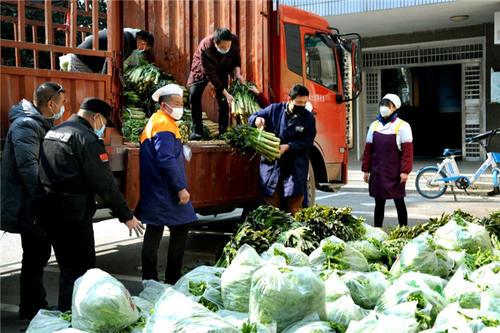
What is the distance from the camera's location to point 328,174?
27.9ft

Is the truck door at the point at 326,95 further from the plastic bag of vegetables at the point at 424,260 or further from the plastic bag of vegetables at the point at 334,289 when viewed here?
the plastic bag of vegetables at the point at 334,289

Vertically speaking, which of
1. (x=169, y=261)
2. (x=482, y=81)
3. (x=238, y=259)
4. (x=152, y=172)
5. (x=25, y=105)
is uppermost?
(x=482, y=81)

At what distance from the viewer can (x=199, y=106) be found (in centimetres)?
712

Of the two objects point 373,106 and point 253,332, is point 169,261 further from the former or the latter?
point 373,106

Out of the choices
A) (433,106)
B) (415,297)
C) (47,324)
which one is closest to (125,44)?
(47,324)

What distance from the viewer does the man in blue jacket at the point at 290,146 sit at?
21.8 ft

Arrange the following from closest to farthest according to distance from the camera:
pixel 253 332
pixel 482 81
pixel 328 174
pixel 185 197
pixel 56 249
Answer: pixel 253 332, pixel 56 249, pixel 185 197, pixel 328 174, pixel 482 81

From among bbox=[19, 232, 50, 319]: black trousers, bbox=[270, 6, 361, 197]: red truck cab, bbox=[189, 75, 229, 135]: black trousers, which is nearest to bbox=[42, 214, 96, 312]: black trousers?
bbox=[19, 232, 50, 319]: black trousers

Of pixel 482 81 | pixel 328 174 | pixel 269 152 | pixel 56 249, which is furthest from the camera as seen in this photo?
pixel 482 81

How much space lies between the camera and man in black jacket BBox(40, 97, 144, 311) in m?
4.30

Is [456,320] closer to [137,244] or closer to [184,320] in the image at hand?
[184,320]

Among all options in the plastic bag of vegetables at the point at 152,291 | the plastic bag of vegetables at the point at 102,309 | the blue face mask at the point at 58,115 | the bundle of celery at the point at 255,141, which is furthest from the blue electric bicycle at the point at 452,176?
the plastic bag of vegetables at the point at 102,309

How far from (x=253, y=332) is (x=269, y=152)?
4.24m

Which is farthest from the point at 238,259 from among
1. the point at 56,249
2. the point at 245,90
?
the point at 245,90
